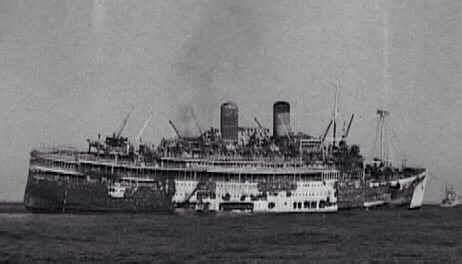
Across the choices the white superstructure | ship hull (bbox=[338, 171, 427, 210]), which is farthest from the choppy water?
ship hull (bbox=[338, 171, 427, 210])

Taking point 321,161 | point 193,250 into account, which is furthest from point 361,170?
point 193,250

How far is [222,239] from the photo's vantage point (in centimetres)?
9362

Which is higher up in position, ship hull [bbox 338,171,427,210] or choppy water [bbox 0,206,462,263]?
ship hull [bbox 338,171,427,210]

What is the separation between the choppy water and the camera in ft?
261

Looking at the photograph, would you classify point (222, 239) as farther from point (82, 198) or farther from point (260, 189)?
point (260, 189)

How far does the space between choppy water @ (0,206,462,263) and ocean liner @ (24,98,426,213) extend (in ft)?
24.5

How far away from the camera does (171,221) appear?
116312mm

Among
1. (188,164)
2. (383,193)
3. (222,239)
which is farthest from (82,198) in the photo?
(383,193)

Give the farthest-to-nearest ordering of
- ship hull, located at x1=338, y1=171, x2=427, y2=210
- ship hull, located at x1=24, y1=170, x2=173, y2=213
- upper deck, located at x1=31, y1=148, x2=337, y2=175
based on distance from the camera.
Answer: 1. ship hull, located at x1=338, y1=171, x2=427, y2=210
2. upper deck, located at x1=31, y1=148, x2=337, y2=175
3. ship hull, located at x1=24, y1=170, x2=173, y2=213

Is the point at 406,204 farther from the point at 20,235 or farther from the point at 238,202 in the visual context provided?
the point at 20,235

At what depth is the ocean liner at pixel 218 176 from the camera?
5217 inches

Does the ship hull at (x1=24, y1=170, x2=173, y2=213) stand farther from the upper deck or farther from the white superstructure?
the white superstructure

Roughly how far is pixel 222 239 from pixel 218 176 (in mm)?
45933

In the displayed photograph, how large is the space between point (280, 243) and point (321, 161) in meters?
56.9
